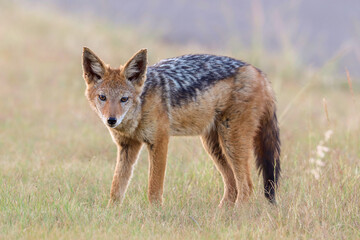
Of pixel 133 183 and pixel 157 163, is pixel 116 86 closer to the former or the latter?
pixel 157 163

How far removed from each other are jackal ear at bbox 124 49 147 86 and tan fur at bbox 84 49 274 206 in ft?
0.03

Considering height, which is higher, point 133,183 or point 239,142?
point 239,142

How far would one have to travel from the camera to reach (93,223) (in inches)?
193

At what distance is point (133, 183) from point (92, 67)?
58.0 inches

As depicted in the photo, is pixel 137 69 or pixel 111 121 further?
pixel 137 69

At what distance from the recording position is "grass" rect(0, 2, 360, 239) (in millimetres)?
4883

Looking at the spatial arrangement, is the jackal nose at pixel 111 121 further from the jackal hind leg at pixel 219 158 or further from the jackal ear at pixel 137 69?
the jackal hind leg at pixel 219 158

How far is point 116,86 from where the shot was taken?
5793 mm

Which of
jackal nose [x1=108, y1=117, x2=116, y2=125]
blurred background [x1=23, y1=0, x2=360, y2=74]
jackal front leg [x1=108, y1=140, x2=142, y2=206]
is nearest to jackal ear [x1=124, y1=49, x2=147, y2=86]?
jackal nose [x1=108, y1=117, x2=116, y2=125]

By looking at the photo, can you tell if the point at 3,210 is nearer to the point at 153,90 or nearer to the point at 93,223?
the point at 93,223

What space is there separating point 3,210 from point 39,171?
4.91ft

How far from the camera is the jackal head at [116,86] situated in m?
5.68

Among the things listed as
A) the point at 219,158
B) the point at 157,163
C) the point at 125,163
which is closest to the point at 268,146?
the point at 219,158

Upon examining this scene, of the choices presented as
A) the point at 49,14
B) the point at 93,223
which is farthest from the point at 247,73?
the point at 49,14
